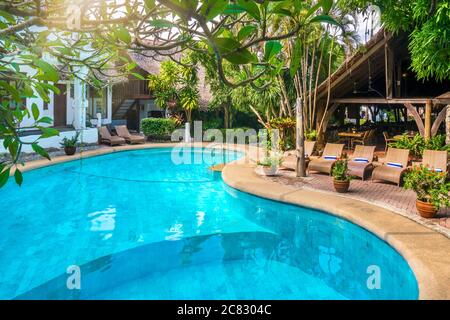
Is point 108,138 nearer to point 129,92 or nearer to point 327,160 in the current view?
point 129,92

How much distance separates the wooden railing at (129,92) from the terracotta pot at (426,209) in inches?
1027

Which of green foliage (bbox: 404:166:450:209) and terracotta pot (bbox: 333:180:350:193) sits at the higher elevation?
green foliage (bbox: 404:166:450:209)

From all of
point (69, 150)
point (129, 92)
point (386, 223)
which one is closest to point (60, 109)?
point (129, 92)

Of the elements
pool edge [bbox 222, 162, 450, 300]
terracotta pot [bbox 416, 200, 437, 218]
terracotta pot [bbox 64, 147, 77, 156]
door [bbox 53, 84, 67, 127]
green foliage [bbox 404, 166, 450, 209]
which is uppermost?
door [bbox 53, 84, 67, 127]

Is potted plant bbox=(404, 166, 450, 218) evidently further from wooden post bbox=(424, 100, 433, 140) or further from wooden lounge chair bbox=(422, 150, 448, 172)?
wooden post bbox=(424, 100, 433, 140)

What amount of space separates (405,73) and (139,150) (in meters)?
15.2

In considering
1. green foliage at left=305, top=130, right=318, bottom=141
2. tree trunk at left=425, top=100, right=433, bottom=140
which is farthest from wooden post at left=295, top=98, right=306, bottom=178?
tree trunk at left=425, top=100, right=433, bottom=140

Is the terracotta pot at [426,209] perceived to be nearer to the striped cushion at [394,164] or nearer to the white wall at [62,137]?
the striped cushion at [394,164]

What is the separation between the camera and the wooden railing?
32.3m

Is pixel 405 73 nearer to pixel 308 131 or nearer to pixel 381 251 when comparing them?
pixel 308 131

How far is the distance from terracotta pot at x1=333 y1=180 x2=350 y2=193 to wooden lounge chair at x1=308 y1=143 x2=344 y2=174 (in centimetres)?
266

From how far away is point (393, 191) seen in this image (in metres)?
11.9

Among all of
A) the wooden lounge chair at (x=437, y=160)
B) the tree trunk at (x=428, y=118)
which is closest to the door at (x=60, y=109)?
the tree trunk at (x=428, y=118)

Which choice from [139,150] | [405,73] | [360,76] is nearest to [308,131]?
[360,76]
